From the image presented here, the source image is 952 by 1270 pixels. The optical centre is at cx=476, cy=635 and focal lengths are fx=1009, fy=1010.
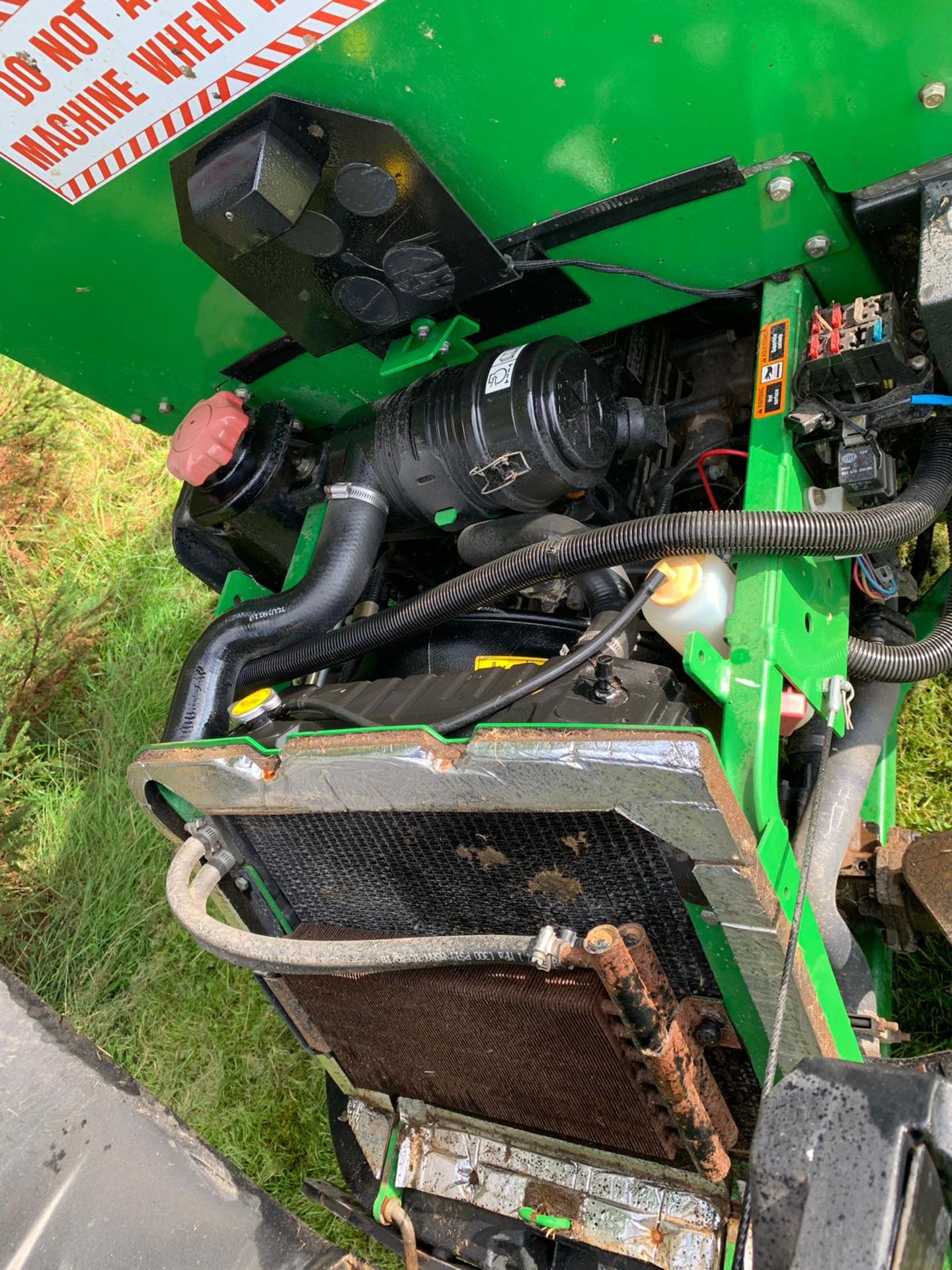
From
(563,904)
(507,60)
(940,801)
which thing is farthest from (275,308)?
(940,801)

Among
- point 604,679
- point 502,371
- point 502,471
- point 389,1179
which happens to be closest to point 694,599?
point 604,679

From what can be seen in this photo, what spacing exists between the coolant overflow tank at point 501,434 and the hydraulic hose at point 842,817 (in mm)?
661

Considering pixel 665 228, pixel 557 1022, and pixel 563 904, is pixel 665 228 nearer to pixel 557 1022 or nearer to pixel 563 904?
pixel 563 904

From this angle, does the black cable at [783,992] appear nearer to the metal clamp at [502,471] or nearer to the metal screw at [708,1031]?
the metal screw at [708,1031]

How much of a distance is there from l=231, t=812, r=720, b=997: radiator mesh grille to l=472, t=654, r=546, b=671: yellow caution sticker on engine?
0.26 m

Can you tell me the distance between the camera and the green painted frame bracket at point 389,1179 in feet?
6.11

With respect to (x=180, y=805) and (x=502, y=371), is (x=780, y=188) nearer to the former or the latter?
(x=502, y=371)

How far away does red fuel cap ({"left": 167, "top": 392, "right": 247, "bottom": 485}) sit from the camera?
74.4 inches

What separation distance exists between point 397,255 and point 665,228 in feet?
1.38

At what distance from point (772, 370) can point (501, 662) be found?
63 centimetres

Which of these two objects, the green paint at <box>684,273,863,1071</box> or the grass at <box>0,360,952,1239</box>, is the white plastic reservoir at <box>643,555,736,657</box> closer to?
the green paint at <box>684,273,863,1071</box>

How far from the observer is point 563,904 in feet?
4.61

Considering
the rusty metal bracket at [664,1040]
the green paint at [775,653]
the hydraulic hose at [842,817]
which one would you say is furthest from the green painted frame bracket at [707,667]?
the rusty metal bracket at [664,1040]

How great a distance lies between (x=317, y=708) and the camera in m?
1.57
